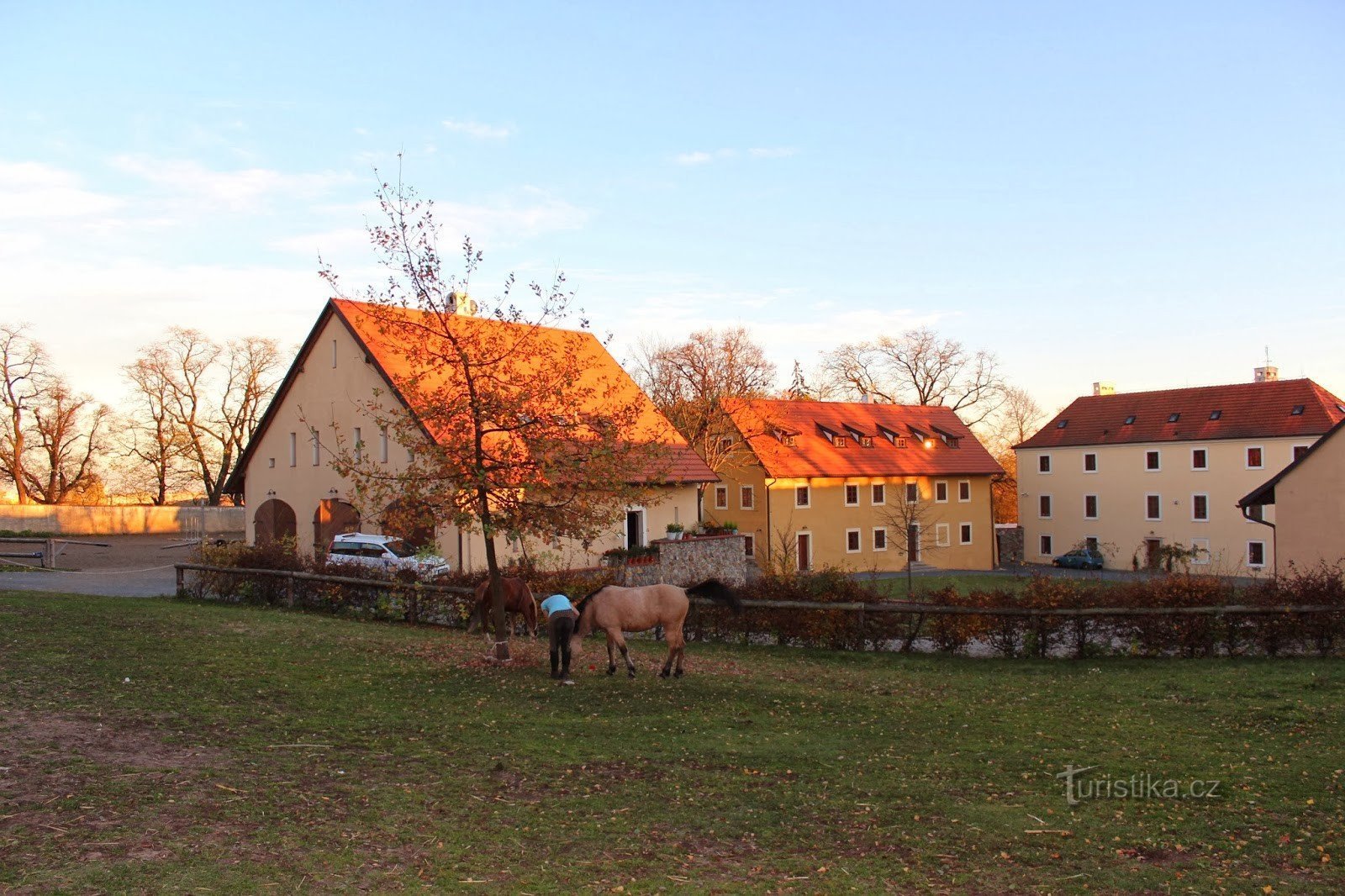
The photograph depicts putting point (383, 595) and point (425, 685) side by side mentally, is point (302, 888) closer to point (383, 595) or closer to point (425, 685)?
point (425, 685)

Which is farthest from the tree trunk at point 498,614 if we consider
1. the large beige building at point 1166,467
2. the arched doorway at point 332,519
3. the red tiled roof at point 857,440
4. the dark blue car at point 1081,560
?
the dark blue car at point 1081,560

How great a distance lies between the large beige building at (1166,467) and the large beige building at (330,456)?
30.5 meters

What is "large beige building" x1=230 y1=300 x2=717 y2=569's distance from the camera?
112 feet

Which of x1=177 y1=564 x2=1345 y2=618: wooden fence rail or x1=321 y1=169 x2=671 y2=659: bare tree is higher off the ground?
x1=321 y1=169 x2=671 y2=659: bare tree

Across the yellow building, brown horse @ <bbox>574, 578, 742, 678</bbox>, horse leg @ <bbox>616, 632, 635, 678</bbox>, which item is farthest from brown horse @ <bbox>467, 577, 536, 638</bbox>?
the yellow building

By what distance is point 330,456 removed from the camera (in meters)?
33.4

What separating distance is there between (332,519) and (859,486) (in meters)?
31.4

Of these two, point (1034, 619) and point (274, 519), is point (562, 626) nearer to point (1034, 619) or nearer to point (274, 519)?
point (1034, 619)

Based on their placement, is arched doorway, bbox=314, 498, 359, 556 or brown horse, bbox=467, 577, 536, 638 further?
arched doorway, bbox=314, 498, 359, 556

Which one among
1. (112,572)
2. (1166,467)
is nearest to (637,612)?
(112,572)

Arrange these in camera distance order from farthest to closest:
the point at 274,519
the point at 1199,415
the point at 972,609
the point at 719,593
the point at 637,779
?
the point at 1199,415, the point at 274,519, the point at 972,609, the point at 719,593, the point at 637,779

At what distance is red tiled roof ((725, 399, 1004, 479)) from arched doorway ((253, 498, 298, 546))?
22072 millimetres

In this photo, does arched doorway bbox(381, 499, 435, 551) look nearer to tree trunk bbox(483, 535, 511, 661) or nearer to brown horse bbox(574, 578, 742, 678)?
tree trunk bbox(483, 535, 511, 661)

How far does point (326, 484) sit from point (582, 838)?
31.5m
